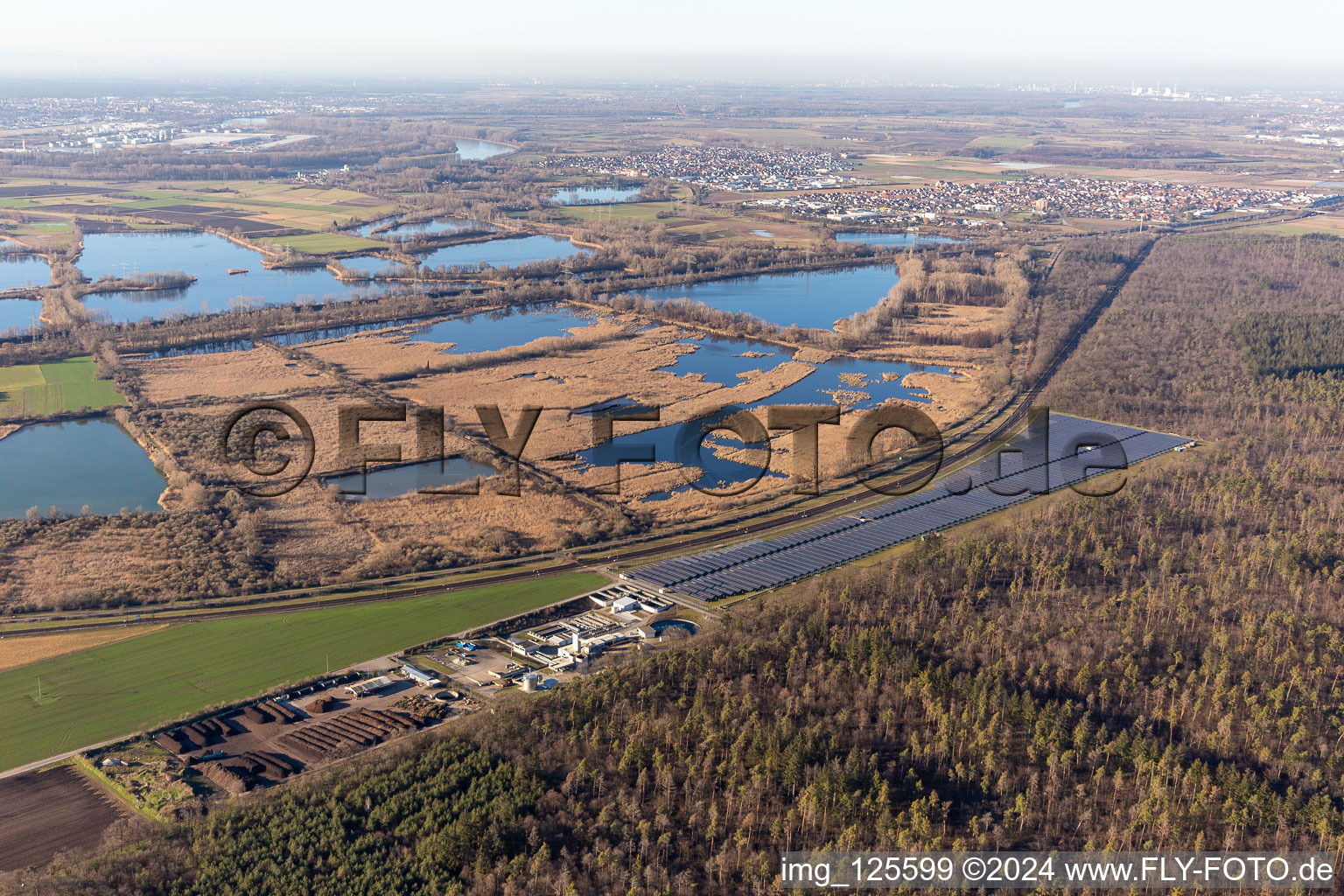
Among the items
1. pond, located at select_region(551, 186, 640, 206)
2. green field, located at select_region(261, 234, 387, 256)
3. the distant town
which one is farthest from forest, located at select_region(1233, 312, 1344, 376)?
pond, located at select_region(551, 186, 640, 206)

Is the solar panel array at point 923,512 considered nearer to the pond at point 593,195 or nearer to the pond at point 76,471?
the pond at point 76,471

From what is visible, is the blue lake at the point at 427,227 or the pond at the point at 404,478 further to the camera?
the blue lake at the point at 427,227

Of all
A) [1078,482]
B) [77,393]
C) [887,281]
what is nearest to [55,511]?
[77,393]

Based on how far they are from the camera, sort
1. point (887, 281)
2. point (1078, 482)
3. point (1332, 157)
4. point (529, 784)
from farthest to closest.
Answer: point (1332, 157) → point (887, 281) → point (1078, 482) → point (529, 784)

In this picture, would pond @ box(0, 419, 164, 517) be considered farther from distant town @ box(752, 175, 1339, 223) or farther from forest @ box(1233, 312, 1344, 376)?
distant town @ box(752, 175, 1339, 223)

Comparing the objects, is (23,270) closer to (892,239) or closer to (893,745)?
(892,239)

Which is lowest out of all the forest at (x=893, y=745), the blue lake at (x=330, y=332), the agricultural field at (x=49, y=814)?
the agricultural field at (x=49, y=814)

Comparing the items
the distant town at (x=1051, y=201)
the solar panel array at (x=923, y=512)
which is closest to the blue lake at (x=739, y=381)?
the solar panel array at (x=923, y=512)

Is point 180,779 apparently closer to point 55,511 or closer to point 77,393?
point 55,511
